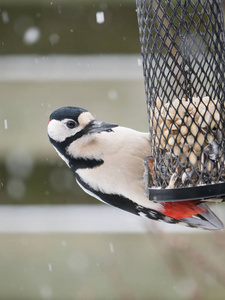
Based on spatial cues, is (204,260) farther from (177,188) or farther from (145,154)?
(177,188)

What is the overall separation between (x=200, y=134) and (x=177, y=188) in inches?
7.6

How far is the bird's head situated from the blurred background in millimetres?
1663

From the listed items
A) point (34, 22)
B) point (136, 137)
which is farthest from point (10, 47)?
point (136, 137)

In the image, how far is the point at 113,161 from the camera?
6.51 ft

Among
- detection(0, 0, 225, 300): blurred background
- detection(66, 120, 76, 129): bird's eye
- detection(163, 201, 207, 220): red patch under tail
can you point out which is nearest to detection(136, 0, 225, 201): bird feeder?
detection(163, 201, 207, 220): red patch under tail

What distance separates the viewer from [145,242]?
4059 mm

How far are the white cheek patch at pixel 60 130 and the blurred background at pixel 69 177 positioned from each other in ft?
5.51

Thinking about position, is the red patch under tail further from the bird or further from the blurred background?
the blurred background

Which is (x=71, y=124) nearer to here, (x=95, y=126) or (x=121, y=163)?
(x=95, y=126)

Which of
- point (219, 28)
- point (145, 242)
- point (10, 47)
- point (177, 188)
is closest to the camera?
point (177, 188)

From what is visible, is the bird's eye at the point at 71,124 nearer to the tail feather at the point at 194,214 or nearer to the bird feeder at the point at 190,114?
the bird feeder at the point at 190,114

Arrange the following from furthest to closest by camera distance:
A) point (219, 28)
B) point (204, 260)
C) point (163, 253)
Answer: point (163, 253) < point (204, 260) < point (219, 28)

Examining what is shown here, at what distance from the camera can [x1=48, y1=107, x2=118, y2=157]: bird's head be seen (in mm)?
1893

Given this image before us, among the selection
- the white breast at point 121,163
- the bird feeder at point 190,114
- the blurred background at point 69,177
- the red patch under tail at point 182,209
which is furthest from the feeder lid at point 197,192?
the blurred background at point 69,177
